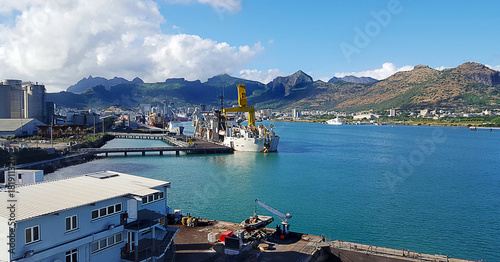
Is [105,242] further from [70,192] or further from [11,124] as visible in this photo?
[11,124]

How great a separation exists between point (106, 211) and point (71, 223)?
1094 mm

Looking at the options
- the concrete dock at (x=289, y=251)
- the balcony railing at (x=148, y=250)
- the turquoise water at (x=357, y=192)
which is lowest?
the turquoise water at (x=357, y=192)

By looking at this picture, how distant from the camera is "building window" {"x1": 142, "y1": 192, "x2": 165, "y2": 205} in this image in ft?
37.1

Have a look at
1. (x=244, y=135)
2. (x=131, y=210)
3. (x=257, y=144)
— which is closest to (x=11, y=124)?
(x=244, y=135)

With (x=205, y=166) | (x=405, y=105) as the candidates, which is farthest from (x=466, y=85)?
(x=205, y=166)

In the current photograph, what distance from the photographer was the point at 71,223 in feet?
30.3

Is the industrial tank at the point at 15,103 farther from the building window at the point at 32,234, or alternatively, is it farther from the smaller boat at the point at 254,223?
the building window at the point at 32,234

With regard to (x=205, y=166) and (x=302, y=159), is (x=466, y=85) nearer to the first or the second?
(x=302, y=159)

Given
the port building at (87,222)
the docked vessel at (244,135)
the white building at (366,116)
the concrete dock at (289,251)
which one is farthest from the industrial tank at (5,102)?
the white building at (366,116)

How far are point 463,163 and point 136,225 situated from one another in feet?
149

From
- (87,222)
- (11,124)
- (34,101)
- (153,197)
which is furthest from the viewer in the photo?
(34,101)

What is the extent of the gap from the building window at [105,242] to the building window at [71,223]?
32.7 inches

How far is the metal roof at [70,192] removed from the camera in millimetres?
8766

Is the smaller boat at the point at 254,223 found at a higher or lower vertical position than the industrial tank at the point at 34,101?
lower
